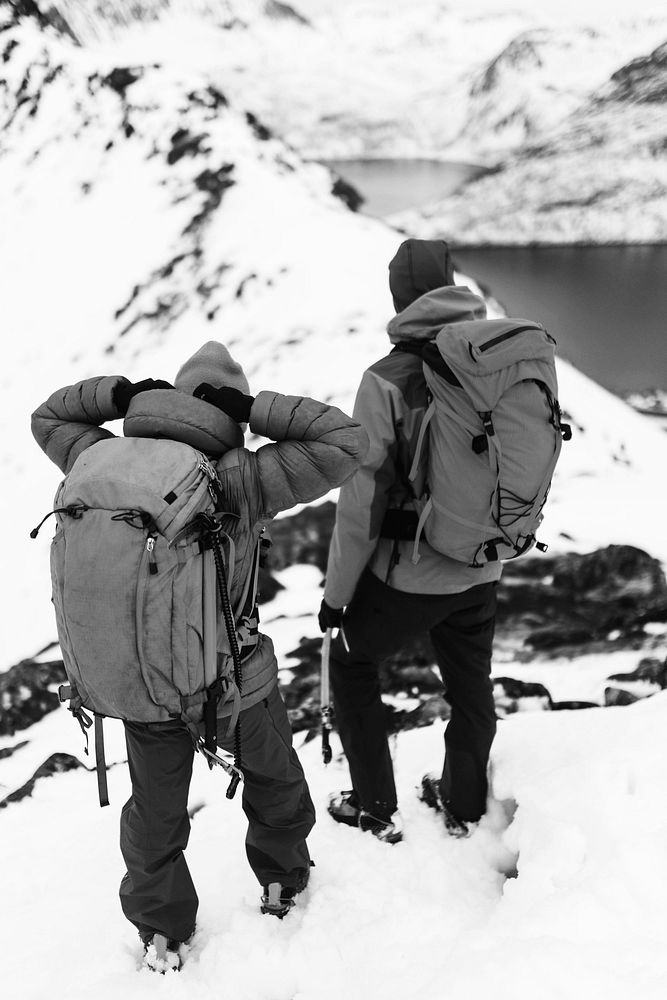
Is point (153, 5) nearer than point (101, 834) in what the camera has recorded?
No

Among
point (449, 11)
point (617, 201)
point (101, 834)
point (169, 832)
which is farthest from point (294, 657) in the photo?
point (449, 11)

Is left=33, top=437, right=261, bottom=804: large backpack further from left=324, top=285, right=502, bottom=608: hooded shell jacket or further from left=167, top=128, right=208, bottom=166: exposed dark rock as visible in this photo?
left=167, top=128, right=208, bottom=166: exposed dark rock

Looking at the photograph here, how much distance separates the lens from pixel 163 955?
2.14 meters

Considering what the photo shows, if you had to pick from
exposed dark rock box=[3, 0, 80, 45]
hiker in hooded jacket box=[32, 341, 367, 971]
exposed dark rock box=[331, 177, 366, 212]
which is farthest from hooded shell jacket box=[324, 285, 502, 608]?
exposed dark rock box=[3, 0, 80, 45]

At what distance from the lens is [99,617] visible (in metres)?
1.69

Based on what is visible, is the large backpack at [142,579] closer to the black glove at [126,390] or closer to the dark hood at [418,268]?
the black glove at [126,390]

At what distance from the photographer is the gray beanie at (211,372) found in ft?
6.32

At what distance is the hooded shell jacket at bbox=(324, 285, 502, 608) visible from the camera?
6.93ft

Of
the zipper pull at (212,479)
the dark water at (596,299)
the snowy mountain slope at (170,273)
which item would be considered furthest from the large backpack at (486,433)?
the dark water at (596,299)

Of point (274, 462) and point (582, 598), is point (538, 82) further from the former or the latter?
point (274, 462)

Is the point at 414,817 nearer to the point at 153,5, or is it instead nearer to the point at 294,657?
the point at 294,657

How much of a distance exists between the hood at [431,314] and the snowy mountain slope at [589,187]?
39.7 meters

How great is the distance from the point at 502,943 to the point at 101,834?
1.92 metres

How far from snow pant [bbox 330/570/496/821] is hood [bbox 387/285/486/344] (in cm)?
86
